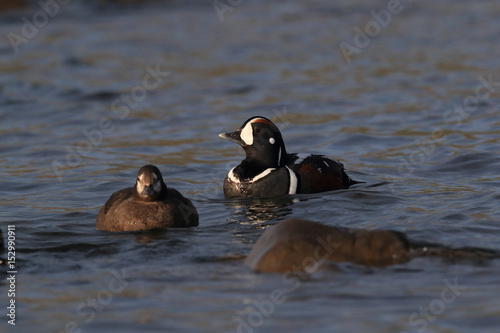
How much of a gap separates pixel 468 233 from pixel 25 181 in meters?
6.18

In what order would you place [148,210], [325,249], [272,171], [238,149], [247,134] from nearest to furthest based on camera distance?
[325,249]
[148,210]
[272,171]
[247,134]
[238,149]

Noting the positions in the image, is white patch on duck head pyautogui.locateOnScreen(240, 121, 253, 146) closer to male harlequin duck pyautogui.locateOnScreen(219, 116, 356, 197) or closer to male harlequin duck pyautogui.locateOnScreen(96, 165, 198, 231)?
male harlequin duck pyautogui.locateOnScreen(219, 116, 356, 197)

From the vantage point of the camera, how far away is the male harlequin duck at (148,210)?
9.07m

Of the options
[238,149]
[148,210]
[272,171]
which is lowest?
[148,210]

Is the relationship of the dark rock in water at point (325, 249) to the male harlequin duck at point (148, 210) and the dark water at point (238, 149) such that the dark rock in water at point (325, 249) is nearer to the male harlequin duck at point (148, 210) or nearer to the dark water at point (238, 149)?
the dark water at point (238, 149)

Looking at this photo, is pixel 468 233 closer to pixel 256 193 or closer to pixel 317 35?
pixel 256 193

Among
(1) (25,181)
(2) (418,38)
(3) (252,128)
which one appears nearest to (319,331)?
(3) (252,128)

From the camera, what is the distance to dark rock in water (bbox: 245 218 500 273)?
24.1 feet

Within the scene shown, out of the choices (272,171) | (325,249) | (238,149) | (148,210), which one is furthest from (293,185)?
(325,249)

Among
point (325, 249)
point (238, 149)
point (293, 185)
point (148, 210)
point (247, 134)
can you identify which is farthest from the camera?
point (238, 149)

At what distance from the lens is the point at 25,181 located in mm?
12195

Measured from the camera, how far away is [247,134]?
438 inches

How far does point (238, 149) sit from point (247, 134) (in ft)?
9.71

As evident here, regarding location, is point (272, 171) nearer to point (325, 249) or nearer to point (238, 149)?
point (238, 149)
